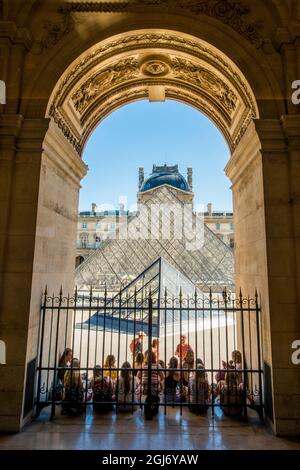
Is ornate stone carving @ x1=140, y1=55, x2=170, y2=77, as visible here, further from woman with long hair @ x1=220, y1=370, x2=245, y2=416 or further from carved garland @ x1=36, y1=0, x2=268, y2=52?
woman with long hair @ x1=220, y1=370, x2=245, y2=416

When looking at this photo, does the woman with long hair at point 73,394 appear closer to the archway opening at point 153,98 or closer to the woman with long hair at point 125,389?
the archway opening at point 153,98

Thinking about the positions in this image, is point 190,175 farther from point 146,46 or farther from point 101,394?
point 101,394

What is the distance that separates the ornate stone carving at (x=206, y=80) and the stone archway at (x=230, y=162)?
0.03 metres

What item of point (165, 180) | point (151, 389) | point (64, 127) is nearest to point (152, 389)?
point (151, 389)

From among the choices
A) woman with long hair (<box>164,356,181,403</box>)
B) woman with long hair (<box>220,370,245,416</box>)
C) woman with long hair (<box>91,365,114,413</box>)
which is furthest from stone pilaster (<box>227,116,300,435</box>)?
woman with long hair (<box>91,365,114,413</box>)

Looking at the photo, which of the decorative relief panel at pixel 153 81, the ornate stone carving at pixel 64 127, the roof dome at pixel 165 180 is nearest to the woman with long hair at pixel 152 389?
the ornate stone carving at pixel 64 127

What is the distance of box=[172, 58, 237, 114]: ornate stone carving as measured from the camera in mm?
5789

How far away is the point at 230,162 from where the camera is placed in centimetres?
611

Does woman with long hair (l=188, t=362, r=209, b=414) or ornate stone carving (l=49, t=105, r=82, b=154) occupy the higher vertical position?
ornate stone carving (l=49, t=105, r=82, b=154)

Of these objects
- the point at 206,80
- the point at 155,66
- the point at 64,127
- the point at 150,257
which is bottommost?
the point at 64,127

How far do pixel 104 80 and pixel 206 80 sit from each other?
2.10 meters

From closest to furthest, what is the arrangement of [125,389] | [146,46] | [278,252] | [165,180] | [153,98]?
[278,252] → [125,389] → [146,46] → [153,98] → [165,180]

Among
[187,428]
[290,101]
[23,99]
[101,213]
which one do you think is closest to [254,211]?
[290,101]

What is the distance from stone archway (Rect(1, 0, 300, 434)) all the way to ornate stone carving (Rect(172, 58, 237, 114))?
28mm
